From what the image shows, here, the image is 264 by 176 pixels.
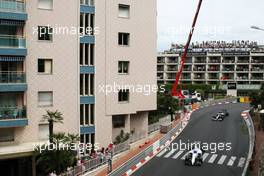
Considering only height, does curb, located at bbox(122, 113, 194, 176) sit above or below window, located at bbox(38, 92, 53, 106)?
below

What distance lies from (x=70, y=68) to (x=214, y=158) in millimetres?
16486

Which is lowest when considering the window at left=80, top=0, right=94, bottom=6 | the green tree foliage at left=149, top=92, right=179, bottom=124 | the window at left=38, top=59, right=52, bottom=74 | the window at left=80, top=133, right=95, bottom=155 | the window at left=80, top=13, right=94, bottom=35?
the window at left=80, top=133, right=95, bottom=155

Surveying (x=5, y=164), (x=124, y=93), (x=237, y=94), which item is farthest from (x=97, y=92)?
(x=237, y=94)

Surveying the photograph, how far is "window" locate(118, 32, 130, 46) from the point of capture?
1631 inches

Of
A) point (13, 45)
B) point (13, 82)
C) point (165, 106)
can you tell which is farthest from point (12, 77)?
point (165, 106)

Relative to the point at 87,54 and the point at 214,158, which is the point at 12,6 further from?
the point at 214,158

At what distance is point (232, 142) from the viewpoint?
44.4 meters

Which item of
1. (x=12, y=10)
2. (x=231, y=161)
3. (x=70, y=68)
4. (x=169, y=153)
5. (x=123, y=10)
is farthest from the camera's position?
(x=123, y=10)

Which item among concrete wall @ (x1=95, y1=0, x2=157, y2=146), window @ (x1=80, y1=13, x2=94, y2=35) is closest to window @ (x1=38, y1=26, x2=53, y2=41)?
window @ (x1=80, y1=13, x2=94, y2=35)

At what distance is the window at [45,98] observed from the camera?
36.7 m

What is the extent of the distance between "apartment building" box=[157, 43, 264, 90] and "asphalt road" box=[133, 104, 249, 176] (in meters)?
56.6

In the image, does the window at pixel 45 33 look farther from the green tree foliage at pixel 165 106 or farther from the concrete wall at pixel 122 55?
the green tree foliage at pixel 165 106

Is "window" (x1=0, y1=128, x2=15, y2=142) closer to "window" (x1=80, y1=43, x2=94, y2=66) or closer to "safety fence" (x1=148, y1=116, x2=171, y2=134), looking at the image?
"window" (x1=80, y1=43, x2=94, y2=66)

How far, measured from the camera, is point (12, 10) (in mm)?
34094
